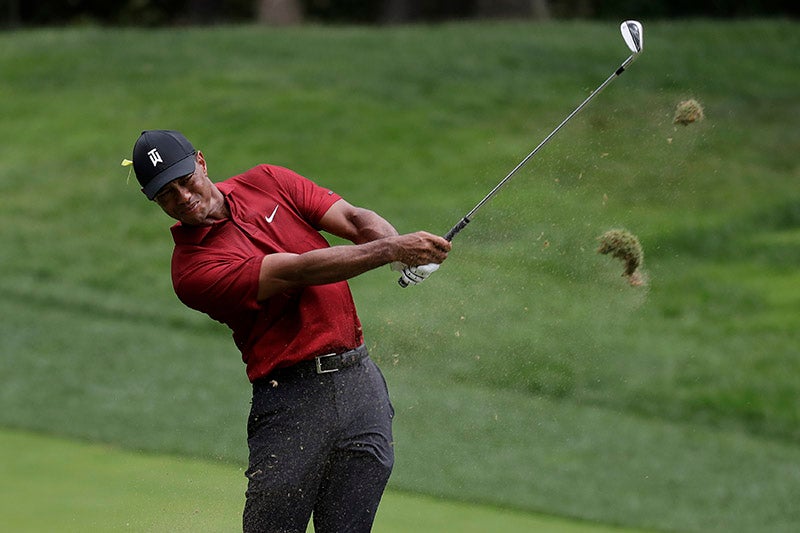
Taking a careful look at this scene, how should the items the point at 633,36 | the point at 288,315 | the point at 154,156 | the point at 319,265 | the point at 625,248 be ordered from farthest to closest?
the point at 625,248, the point at 633,36, the point at 288,315, the point at 154,156, the point at 319,265

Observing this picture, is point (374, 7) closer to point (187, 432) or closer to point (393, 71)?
point (393, 71)

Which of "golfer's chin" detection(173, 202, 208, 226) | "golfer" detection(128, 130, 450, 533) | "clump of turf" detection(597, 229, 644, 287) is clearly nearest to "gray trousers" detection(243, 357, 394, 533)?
"golfer" detection(128, 130, 450, 533)

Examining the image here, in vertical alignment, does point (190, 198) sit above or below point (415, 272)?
above

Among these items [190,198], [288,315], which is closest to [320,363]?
[288,315]

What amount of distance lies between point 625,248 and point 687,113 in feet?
2.02

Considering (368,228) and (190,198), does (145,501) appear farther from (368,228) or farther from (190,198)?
(190,198)

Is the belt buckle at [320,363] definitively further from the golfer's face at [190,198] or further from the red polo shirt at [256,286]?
the golfer's face at [190,198]

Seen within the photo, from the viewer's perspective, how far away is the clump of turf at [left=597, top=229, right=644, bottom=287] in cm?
555

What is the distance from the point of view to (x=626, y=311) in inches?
477

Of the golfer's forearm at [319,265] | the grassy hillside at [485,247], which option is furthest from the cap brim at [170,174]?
the grassy hillside at [485,247]

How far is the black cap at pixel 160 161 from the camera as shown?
441 centimetres

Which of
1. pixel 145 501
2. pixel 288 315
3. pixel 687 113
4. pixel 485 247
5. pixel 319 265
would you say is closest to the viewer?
pixel 319 265

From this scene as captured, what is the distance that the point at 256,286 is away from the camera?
439cm

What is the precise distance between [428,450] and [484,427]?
2.77 ft
